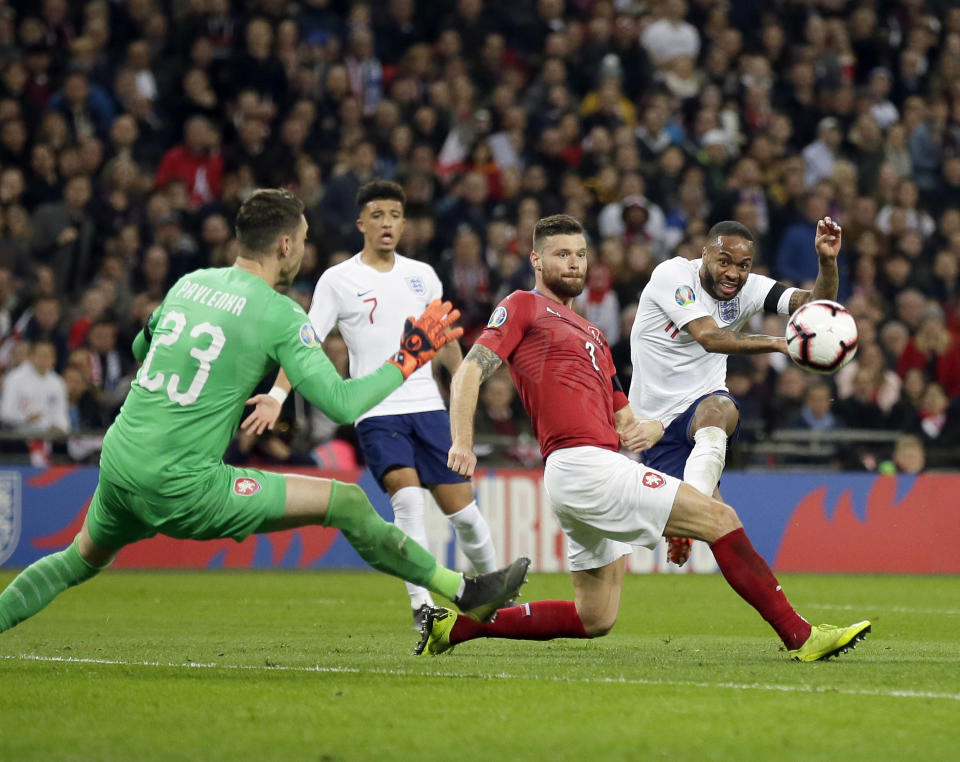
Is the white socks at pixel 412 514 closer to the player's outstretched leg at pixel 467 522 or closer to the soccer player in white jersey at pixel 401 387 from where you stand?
the soccer player in white jersey at pixel 401 387

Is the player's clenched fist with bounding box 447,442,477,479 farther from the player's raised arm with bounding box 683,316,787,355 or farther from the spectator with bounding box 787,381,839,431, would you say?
the spectator with bounding box 787,381,839,431

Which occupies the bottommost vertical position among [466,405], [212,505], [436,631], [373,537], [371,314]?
[436,631]

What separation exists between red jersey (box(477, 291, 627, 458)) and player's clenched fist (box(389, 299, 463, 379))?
746 millimetres

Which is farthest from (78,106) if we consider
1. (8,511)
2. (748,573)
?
(748,573)

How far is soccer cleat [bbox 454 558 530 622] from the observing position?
712 centimetres

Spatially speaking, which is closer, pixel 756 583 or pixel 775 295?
pixel 756 583

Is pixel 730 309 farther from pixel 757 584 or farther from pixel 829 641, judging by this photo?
pixel 829 641

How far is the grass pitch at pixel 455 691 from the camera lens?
509cm

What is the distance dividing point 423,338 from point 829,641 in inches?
97.0

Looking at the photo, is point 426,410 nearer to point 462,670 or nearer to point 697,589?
point 462,670

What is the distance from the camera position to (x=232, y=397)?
6.75 meters

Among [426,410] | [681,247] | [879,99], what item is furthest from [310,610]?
[879,99]

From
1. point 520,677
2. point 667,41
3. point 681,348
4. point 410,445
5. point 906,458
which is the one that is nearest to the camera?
point 520,677

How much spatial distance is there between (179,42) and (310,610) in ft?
32.2
